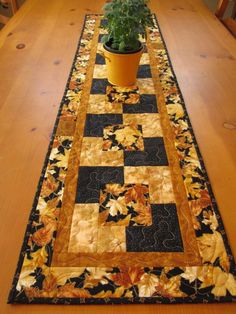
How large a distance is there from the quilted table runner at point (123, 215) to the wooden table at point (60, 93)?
27 millimetres

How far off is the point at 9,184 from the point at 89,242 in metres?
0.31

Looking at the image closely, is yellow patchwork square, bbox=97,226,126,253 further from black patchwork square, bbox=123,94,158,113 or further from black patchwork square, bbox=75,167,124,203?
black patchwork square, bbox=123,94,158,113

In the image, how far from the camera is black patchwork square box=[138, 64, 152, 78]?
127 centimetres

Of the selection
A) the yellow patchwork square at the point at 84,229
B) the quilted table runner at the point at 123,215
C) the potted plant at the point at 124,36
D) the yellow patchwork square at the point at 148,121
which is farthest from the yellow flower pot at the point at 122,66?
the yellow patchwork square at the point at 84,229

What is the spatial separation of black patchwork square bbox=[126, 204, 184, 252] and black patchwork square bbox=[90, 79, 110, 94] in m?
0.63

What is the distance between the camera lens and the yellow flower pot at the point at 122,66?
108 centimetres

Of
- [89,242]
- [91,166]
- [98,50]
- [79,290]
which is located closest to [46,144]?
[91,166]

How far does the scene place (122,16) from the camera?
38.9 inches

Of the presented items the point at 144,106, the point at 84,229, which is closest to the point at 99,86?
the point at 144,106

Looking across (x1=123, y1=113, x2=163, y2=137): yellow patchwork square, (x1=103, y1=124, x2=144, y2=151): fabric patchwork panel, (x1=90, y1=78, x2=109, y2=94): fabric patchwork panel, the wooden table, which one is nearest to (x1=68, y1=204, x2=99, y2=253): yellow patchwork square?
the wooden table

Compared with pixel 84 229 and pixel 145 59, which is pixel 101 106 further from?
pixel 84 229

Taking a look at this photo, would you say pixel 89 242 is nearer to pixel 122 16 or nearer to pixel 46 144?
pixel 46 144

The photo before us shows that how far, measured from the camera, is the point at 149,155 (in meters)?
0.91

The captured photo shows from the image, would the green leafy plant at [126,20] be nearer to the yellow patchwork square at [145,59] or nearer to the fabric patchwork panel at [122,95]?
the fabric patchwork panel at [122,95]
